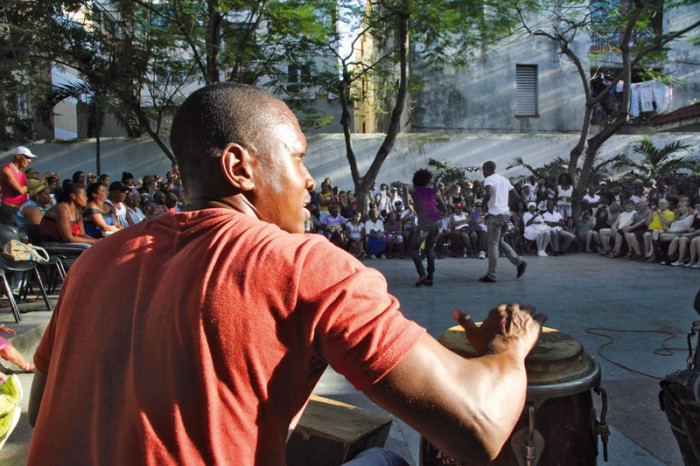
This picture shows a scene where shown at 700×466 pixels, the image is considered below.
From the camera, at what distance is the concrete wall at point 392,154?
16500mm

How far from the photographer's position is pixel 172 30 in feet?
38.1

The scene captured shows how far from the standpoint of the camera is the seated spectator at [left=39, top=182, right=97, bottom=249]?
6.68 metres

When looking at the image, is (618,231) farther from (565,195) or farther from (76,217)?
(76,217)

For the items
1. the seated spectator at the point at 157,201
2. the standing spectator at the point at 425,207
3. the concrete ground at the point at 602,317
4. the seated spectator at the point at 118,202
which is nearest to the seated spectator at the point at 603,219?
the concrete ground at the point at 602,317

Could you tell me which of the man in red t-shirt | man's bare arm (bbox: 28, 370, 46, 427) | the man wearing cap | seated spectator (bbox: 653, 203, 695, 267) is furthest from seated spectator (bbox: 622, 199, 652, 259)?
man's bare arm (bbox: 28, 370, 46, 427)

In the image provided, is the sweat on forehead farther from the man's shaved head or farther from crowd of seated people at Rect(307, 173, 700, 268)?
crowd of seated people at Rect(307, 173, 700, 268)

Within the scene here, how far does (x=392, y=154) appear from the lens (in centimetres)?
1755

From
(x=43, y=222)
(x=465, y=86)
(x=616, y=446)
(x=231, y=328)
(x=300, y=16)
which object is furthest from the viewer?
(x=465, y=86)

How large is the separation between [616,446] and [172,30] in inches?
434

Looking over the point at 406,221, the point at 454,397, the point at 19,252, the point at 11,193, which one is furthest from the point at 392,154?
the point at 454,397

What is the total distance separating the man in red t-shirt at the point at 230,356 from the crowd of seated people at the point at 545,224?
11.0 meters

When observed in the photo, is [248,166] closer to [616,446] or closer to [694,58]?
[616,446]

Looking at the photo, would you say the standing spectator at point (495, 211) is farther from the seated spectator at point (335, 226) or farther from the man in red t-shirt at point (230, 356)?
the man in red t-shirt at point (230, 356)

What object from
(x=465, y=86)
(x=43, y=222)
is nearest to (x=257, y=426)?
(x=43, y=222)
